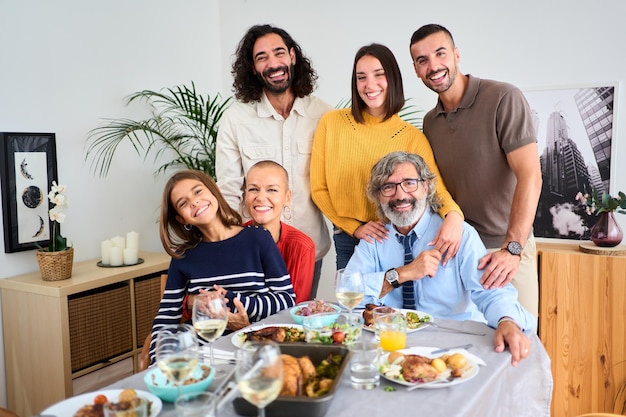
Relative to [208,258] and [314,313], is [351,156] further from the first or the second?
[314,313]

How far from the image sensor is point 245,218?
2.76 metres

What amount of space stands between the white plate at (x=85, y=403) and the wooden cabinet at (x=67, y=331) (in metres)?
1.68

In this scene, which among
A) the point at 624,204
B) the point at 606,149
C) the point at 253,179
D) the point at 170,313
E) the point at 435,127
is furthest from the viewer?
the point at 606,149

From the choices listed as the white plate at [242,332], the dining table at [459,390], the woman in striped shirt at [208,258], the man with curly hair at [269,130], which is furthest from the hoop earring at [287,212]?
the white plate at [242,332]

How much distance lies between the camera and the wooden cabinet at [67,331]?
2828mm

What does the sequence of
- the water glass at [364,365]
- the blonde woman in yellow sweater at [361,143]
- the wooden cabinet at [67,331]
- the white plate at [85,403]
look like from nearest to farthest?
the white plate at [85,403] < the water glass at [364,365] < the blonde woman in yellow sweater at [361,143] < the wooden cabinet at [67,331]

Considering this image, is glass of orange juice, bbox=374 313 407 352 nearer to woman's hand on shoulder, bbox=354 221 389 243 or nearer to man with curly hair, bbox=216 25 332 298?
woman's hand on shoulder, bbox=354 221 389 243

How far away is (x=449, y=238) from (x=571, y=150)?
1.65m

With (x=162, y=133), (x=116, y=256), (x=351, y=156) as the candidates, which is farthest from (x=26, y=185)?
(x=351, y=156)

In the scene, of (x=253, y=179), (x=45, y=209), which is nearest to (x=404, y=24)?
(x=253, y=179)

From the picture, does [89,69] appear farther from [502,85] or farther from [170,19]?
[502,85]

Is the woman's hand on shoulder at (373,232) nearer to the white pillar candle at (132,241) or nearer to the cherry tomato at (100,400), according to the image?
the cherry tomato at (100,400)

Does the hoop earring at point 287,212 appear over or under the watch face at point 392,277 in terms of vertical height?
over

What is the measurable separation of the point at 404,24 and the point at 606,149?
4.97 ft
